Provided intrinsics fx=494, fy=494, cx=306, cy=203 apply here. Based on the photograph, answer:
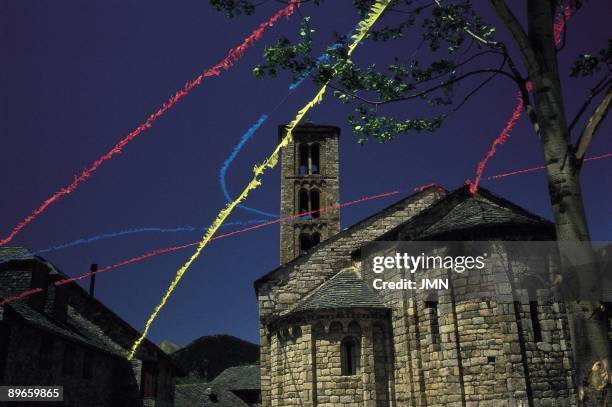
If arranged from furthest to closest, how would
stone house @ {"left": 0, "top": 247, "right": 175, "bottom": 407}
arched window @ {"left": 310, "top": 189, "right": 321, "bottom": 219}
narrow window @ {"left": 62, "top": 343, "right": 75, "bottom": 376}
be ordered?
1. arched window @ {"left": 310, "top": 189, "right": 321, "bottom": 219}
2. narrow window @ {"left": 62, "top": 343, "right": 75, "bottom": 376}
3. stone house @ {"left": 0, "top": 247, "right": 175, "bottom": 407}

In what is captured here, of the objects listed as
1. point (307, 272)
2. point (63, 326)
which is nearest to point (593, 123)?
point (307, 272)

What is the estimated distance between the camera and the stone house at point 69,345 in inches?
591

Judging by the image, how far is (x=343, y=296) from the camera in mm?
17969

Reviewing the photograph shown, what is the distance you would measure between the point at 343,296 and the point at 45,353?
10.3 metres

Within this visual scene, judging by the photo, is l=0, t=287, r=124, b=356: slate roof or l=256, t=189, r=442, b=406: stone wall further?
l=256, t=189, r=442, b=406: stone wall

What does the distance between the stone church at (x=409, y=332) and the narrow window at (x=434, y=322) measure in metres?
0.03

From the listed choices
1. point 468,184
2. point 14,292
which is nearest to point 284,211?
point 468,184

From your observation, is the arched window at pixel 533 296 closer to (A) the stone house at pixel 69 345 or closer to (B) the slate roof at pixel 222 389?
(A) the stone house at pixel 69 345

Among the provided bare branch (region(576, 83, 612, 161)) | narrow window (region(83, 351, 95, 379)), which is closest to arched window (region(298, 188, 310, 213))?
narrow window (region(83, 351, 95, 379))

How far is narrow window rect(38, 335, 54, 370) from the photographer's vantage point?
1622 cm

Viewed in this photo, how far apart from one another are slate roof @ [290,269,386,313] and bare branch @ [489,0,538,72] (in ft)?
40.8

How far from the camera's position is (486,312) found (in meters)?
14.4

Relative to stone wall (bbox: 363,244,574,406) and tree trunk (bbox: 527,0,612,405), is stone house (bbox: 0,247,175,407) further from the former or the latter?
tree trunk (bbox: 527,0,612,405)

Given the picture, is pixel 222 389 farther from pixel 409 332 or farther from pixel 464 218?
pixel 464 218
